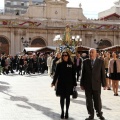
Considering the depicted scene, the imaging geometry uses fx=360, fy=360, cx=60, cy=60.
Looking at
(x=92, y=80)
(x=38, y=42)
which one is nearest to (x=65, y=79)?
(x=92, y=80)

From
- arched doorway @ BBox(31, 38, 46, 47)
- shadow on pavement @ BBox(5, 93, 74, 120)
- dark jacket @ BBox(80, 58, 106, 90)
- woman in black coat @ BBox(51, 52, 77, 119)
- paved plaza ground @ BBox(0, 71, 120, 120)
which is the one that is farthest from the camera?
arched doorway @ BBox(31, 38, 46, 47)

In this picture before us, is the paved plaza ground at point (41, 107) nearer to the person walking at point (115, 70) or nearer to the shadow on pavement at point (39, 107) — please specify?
the shadow on pavement at point (39, 107)

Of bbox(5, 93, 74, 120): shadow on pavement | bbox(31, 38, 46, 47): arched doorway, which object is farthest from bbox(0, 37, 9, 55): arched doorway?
bbox(5, 93, 74, 120): shadow on pavement

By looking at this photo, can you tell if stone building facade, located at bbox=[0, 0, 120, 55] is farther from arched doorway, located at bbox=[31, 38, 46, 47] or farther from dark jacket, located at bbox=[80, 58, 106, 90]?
dark jacket, located at bbox=[80, 58, 106, 90]

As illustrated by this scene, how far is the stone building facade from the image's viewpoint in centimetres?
5197

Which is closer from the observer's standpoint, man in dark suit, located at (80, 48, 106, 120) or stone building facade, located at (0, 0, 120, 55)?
man in dark suit, located at (80, 48, 106, 120)

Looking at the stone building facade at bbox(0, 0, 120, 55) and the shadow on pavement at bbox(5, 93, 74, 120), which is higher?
the stone building facade at bbox(0, 0, 120, 55)

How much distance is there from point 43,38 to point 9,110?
43695 millimetres

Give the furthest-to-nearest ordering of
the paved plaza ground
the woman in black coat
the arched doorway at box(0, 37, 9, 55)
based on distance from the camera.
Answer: the arched doorway at box(0, 37, 9, 55) → the paved plaza ground → the woman in black coat

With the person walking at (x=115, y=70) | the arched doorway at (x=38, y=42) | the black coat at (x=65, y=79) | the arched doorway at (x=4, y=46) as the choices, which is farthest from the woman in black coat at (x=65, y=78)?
the arched doorway at (x=38, y=42)

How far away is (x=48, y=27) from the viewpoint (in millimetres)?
53281

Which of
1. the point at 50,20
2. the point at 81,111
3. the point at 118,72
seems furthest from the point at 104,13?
the point at 81,111

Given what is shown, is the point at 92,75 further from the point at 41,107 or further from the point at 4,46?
the point at 4,46

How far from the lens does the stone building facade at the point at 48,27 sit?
5197cm
